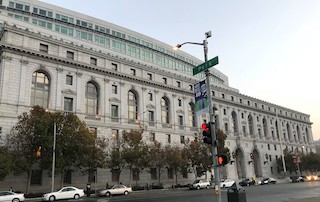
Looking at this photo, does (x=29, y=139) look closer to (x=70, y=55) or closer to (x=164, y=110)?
(x=70, y=55)

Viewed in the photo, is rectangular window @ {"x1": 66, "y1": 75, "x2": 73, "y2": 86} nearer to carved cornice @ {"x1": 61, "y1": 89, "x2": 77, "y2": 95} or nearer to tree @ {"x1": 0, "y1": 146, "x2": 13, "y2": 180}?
carved cornice @ {"x1": 61, "y1": 89, "x2": 77, "y2": 95}

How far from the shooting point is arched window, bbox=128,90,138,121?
5475cm

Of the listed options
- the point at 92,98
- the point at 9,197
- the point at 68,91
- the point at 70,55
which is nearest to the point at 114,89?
the point at 92,98

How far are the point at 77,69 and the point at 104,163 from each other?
17573 mm

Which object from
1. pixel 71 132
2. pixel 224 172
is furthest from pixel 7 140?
pixel 224 172

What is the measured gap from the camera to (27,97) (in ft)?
138

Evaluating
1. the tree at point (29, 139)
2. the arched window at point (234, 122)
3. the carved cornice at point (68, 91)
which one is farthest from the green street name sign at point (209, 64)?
the arched window at point (234, 122)

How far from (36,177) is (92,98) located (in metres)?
16.4

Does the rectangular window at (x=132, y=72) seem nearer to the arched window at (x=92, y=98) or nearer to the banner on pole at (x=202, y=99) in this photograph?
the arched window at (x=92, y=98)

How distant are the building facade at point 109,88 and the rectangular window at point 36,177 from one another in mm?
138

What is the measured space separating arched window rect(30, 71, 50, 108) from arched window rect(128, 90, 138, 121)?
15.9 metres

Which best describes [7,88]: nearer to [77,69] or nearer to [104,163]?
[77,69]

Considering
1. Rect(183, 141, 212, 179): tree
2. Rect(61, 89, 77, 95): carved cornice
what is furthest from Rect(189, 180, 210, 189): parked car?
Rect(61, 89, 77, 95): carved cornice

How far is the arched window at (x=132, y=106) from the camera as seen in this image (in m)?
54.8
